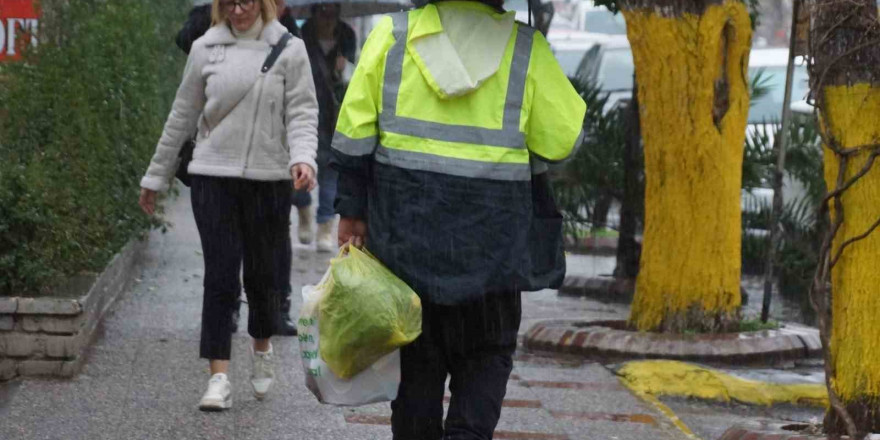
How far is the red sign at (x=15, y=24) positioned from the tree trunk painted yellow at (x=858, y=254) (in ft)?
→ 17.4

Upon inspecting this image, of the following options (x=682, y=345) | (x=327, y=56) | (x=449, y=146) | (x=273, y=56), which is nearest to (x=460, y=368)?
(x=449, y=146)

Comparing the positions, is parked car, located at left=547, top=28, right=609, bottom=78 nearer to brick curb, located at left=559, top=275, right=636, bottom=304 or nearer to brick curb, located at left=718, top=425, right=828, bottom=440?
brick curb, located at left=559, top=275, right=636, bottom=304

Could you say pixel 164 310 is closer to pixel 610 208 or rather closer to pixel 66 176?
pixel 66 176

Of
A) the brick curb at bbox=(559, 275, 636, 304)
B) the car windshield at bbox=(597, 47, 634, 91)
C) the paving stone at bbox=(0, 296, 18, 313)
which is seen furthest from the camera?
the car windshield at bbox=(597, 47, 634, 91)

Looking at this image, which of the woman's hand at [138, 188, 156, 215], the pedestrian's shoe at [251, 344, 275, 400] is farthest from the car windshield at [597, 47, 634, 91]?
the woman's hand at [138, 188, 156, 215]

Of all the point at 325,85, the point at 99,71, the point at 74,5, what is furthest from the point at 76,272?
the point at 325,85

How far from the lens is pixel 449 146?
4.17m

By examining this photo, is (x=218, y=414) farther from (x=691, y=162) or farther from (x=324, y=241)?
(x=324, y=241)

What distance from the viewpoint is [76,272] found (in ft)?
25.5

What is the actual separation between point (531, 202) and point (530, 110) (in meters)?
0.25

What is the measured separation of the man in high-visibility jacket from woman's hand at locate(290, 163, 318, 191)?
1.72 metres

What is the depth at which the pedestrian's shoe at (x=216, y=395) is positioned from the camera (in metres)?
6.27

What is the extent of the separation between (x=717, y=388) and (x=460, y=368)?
3158 mm

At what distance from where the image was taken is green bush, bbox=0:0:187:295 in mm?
7191
